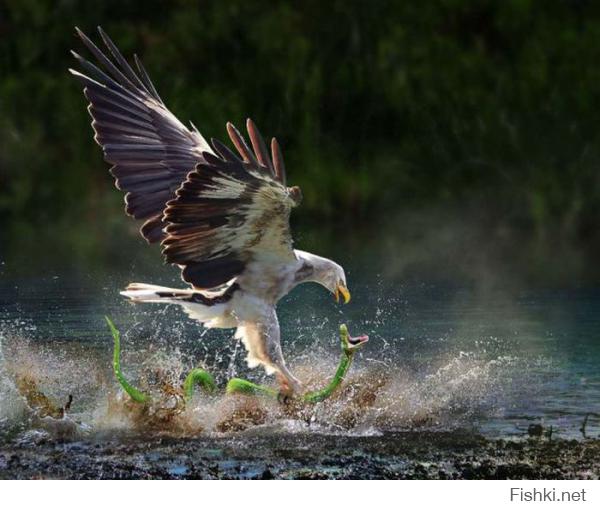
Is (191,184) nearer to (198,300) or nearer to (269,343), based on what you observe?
(198,300)

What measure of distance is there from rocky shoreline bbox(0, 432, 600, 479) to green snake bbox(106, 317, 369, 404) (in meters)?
0.24

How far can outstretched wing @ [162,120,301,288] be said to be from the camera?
6500 millimetres

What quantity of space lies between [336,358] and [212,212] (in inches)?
75.4

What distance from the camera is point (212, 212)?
678 centimetres

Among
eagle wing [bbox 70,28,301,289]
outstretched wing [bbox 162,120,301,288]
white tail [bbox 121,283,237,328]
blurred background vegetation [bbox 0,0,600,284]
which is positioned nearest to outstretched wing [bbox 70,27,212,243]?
eagle wing [bbox 70,28,301,289]

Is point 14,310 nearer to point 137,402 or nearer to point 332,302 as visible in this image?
point 332,302

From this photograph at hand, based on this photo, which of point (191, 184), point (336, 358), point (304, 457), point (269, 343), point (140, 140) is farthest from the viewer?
Answer: point (336, 358)

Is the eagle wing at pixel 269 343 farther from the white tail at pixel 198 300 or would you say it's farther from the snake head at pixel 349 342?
the snake head at pixel 349 342

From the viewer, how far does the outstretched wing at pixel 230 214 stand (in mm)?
6500

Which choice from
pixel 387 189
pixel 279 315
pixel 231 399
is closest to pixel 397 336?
pixel 279 315

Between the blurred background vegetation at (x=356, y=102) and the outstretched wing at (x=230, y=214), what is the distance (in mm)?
7888

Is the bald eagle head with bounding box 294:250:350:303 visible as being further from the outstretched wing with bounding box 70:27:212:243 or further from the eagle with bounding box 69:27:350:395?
the outstretched wing with bounding box 70:27:212:243

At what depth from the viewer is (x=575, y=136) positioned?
16.6 m

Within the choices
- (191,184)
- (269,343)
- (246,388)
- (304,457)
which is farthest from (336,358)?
(191,184)
